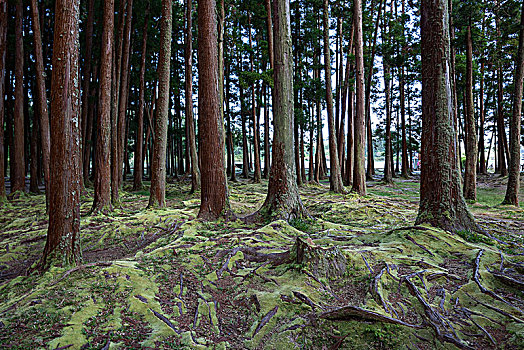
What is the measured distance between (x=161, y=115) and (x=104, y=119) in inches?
59.0

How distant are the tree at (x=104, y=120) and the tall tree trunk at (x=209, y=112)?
3051mm

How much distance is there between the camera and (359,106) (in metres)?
11.4

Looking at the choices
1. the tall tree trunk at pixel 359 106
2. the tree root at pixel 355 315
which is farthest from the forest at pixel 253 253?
the tall tree trunk at pixel 359 106

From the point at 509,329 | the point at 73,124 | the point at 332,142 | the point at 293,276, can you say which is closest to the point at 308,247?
the point at 293,276

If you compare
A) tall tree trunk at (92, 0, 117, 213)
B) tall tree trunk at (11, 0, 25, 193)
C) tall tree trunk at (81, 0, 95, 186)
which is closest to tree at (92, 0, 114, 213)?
tall tree trunk at (92, 0, 117, 213)

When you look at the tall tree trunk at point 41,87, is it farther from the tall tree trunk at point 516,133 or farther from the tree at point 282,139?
the tall tree trunk at point 516,133

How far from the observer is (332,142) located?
12.8m

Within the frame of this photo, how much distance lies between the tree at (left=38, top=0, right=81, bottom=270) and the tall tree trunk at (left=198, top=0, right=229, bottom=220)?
2.86 meters

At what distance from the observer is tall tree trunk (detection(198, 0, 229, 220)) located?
6.69 metres

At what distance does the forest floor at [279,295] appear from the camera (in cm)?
286

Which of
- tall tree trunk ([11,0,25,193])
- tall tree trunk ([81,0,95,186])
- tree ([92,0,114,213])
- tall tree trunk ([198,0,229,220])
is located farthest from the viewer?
tall tree trunk ([81,0,95,186])


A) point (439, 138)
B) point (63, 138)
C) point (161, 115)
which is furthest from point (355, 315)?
point (161, 115)

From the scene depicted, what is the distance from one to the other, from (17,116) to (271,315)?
12.6m

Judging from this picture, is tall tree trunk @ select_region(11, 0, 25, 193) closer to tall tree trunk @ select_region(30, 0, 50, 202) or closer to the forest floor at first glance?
tall tree trunk @ select_region(30, 0, 50, 202)
